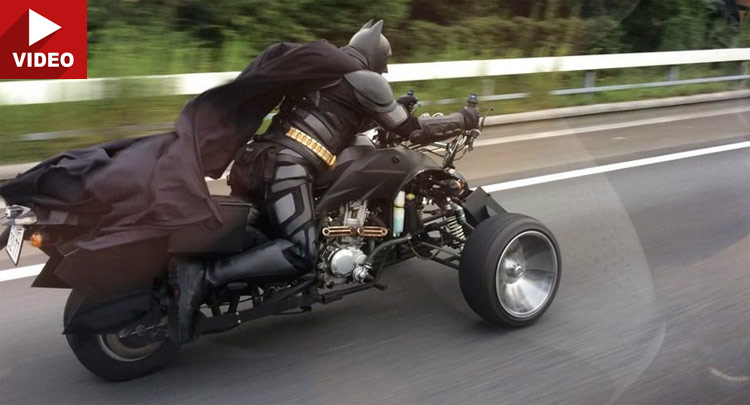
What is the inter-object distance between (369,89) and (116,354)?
1.93m

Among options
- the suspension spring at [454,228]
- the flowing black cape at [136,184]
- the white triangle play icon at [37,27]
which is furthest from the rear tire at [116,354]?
the white triangle play icon at [37,27]

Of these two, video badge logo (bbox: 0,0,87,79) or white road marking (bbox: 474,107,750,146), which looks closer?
video badge logo (bbox: 0,0,87,79)

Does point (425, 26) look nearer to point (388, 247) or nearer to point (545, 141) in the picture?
point (545, 141)

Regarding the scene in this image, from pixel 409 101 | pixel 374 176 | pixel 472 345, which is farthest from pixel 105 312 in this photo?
pixel 409 101

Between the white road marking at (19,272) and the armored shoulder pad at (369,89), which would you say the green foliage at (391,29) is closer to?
the white road marking at (19,272)

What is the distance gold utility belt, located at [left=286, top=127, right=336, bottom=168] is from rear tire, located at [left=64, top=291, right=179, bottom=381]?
4.14ft

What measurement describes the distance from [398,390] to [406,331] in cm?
69

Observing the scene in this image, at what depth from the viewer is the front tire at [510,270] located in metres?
4.35

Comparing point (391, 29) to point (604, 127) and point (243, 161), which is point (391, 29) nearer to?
point (604, 127)

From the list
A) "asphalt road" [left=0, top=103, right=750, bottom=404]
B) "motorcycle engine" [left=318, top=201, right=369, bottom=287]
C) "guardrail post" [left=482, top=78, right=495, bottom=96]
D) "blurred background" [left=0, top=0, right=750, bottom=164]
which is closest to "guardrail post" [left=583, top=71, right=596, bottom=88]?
"blurred background" [left=0, top=0, right=750, bottom=164]

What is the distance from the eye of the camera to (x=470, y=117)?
456cm

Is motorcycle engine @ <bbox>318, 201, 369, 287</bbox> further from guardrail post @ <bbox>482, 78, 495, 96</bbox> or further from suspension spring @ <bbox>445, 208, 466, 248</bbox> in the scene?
guardrail post @ <bbox>482, 78, 495, 96</bbox>

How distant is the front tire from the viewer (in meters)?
4.35

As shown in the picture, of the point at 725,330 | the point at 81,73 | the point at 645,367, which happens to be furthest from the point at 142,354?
the point at 81,73
